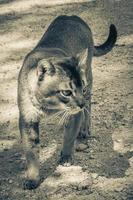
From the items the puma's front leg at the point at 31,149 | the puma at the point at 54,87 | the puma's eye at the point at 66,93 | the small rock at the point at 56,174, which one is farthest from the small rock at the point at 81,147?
the puma's eye at the point at 66,93

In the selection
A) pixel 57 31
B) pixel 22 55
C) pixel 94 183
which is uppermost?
pixel 57 31

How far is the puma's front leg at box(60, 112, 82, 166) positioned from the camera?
4.57 meters

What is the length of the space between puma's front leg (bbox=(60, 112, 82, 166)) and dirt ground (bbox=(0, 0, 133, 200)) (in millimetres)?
97

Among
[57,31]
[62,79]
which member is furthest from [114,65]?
[62,79]

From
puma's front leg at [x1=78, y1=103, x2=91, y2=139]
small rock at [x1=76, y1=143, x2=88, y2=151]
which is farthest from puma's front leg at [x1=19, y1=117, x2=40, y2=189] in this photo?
puma's front leg at [x1=78, y1=103, x2=91, y2=139]

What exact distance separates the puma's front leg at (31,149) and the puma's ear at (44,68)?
51 cm

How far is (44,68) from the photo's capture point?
3.96 metres

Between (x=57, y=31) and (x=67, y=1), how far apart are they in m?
4.96

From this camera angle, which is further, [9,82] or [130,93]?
[9,82]

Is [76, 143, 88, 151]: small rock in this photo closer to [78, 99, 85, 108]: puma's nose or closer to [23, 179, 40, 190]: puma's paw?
[23, 179, 40, 190]: puma's paw

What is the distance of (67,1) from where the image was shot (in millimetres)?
9672

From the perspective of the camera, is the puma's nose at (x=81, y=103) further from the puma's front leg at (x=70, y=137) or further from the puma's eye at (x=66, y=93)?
the puma's front leg at (x=70, y=137)

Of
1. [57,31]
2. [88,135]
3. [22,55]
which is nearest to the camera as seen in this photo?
[57,31]

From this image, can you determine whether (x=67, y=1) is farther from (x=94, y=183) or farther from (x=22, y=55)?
(x=94, y=183)
